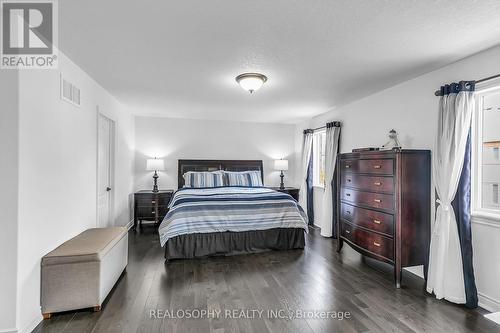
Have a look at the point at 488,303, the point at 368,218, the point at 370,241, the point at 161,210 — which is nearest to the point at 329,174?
the point at 368,218

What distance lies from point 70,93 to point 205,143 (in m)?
3.51

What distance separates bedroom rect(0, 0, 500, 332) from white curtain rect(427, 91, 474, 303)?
0.04 m

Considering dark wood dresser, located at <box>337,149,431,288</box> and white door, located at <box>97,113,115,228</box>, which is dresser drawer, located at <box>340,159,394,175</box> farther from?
white door, located at <box>97,113,115,228</box>

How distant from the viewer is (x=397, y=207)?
110 inches

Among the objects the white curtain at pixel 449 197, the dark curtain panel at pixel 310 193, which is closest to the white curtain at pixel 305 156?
the dark curtain panel at pixel 310 193

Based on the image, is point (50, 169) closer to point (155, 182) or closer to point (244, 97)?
point (244, 97)

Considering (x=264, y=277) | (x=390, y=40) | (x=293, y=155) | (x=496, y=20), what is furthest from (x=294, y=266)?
(x=293, y=155)

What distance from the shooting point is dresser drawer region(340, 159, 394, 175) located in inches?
115

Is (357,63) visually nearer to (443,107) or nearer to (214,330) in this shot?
(443,107)

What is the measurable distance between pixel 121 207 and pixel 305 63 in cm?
398

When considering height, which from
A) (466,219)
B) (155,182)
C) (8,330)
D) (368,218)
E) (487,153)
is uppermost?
(487,153)

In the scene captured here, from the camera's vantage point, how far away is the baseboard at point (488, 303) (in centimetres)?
230

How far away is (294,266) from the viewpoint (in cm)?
334

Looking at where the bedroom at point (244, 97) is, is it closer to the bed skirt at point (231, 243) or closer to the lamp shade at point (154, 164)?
the bed skirt at point (231, 243)
